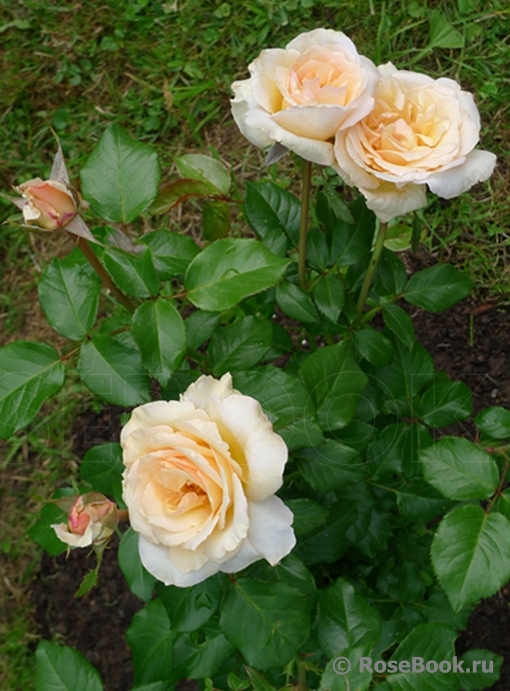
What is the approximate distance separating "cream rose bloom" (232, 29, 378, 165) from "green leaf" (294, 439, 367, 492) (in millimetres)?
366

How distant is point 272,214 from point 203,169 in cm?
13

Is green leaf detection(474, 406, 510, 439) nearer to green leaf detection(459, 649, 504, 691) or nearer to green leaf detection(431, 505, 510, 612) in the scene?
green leaf detection(431, 505, 510, 612)

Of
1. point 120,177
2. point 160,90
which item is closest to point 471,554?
point 120,177

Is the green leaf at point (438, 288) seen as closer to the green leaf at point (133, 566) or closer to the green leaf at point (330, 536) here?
the green leaf at point (330, 536)

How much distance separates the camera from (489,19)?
1.95 metres

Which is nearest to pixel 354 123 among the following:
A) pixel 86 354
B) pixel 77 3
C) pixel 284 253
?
pixel 284 253

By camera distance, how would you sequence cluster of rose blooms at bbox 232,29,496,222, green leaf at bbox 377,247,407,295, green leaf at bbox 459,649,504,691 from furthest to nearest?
green leaf at bbox 459,649,504,691 → green leaf at bbox 377,247,407,295 → cluster of rose blooms at bbox 232,29,496,222

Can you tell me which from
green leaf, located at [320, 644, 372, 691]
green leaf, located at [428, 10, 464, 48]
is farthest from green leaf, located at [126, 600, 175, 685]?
green leaf, located at [428, 10, 464, 48]

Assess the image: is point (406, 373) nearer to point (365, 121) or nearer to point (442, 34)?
point (365, 121)

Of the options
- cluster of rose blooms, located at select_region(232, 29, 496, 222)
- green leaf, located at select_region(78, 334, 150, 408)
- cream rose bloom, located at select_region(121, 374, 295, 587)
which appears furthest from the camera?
green leaf, located at select_region(78, 334, 150, 408)

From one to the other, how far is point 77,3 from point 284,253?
5.30 ft

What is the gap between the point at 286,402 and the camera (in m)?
0.85

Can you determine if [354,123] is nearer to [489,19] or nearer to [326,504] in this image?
[326,504]

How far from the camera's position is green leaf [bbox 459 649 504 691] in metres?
1.40
